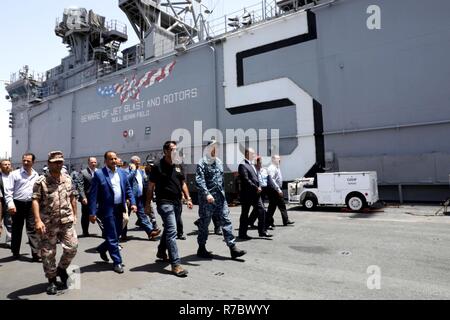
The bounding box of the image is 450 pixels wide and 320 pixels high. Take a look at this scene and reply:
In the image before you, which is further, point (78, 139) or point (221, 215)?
point (78, 139)

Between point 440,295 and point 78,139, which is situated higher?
point 78,139

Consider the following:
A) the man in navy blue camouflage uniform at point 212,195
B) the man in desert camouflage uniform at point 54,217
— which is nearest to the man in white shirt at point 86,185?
the man in desert camouflage uniform at point 54,217

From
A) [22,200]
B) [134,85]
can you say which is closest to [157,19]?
[134,85]

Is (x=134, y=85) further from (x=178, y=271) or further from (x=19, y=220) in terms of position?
(x=178, y=271)

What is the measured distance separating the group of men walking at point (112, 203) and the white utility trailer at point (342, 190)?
206 inches

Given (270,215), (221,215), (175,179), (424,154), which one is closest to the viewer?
(175,179)

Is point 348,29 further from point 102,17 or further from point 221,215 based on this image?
point 102,17

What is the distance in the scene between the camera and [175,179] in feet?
16.2

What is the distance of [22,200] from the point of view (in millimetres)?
5793

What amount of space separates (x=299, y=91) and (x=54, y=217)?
42.9 ft

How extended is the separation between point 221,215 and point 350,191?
Answer: 7193 mm

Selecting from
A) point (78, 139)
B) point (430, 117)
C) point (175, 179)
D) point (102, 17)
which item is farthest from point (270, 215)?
point (102, 17)

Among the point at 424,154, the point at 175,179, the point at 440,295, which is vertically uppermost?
the point at 424,154
